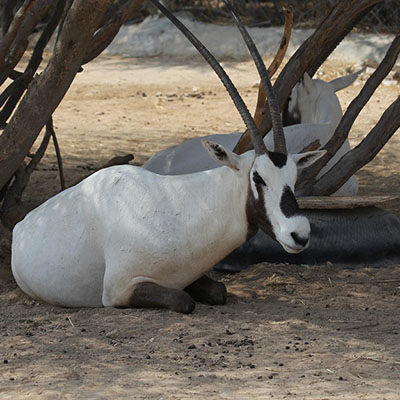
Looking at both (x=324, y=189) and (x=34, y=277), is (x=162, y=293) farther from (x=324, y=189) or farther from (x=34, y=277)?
(x=324, y=189)

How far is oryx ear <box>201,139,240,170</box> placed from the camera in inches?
170

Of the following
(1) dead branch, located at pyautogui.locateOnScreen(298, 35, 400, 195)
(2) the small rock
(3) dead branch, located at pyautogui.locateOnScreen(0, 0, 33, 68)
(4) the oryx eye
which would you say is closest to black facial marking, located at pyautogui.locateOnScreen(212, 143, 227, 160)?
(4) the oryx eye

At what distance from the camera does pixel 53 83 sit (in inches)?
188

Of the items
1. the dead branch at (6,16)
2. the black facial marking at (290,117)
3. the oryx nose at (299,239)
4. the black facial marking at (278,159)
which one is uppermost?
the dead branch at (6,16)

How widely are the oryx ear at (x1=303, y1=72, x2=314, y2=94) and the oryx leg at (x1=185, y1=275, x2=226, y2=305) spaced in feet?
8.95

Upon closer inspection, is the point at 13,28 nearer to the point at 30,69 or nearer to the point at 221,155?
the point at 30,69

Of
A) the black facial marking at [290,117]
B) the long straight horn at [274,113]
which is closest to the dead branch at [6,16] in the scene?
the long straight horn at [274,113]

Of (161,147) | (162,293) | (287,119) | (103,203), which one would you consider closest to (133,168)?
(103,203)

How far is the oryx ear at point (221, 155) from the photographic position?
4324mm

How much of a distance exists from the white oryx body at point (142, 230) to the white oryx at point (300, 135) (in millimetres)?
1629

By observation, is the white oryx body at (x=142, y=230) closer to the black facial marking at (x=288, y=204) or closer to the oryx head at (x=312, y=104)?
the black facial marking at (x=288, y=204)

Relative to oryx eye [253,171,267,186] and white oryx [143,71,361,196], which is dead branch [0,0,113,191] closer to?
oryx eye [253,171,267,186]

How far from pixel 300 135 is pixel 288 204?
7.44 ft

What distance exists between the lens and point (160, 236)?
Answer: 4543 mm
